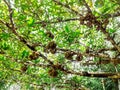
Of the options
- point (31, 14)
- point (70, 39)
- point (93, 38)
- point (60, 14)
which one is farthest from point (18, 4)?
point (93, 38)

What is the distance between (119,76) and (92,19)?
898 mm

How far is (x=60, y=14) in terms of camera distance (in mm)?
5695

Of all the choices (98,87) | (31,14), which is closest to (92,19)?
(31,14)

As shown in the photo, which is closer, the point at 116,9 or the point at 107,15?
the point at 107,15

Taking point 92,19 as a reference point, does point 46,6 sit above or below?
above

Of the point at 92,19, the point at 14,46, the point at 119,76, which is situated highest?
the point at 14,46

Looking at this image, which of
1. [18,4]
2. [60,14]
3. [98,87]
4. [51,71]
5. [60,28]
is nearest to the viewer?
[51,71]

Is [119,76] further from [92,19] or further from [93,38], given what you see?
[93,38]

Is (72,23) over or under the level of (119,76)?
over

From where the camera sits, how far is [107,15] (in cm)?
433

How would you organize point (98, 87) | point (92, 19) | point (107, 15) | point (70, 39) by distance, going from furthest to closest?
point (98, 87) < point (70, 39) < point (107, 15) < point (92, 19)

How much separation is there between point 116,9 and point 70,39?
3.19 feet

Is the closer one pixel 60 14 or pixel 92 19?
pixel 92 19

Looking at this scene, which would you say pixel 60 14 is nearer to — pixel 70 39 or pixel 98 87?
pixel 70 39
